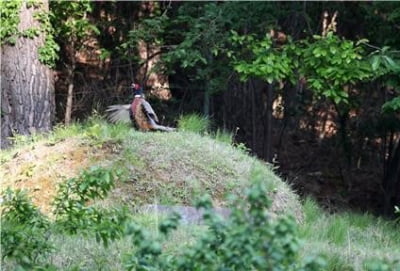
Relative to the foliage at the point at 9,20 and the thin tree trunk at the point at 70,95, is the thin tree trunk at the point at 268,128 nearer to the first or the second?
the thin tree trunk at the point at 70,95

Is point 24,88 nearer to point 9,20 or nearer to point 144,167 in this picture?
point 9,20

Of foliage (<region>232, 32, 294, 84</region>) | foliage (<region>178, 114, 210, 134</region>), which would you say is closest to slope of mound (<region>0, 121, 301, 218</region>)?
foliage (<region>178, 114, 210, 134</region>)

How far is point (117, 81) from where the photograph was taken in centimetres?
969

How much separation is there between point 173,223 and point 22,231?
0.94 metres

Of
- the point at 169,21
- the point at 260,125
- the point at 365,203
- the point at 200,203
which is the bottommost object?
the point at 365,203

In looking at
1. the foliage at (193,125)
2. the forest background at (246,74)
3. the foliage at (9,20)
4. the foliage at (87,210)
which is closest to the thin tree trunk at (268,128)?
the forest background at (246,74)

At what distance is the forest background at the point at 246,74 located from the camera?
A: 681 cm

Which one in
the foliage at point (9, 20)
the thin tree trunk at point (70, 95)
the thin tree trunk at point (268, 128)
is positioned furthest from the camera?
the thin tree trunk at point (268, 128)

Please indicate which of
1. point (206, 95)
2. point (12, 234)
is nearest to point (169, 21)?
point (206, 95)

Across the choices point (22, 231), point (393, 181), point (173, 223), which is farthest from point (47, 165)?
point (393, 181)

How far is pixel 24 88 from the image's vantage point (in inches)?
285

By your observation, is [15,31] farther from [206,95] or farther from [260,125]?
[260,125]

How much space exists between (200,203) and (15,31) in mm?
5787

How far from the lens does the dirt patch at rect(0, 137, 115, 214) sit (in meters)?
5.30
